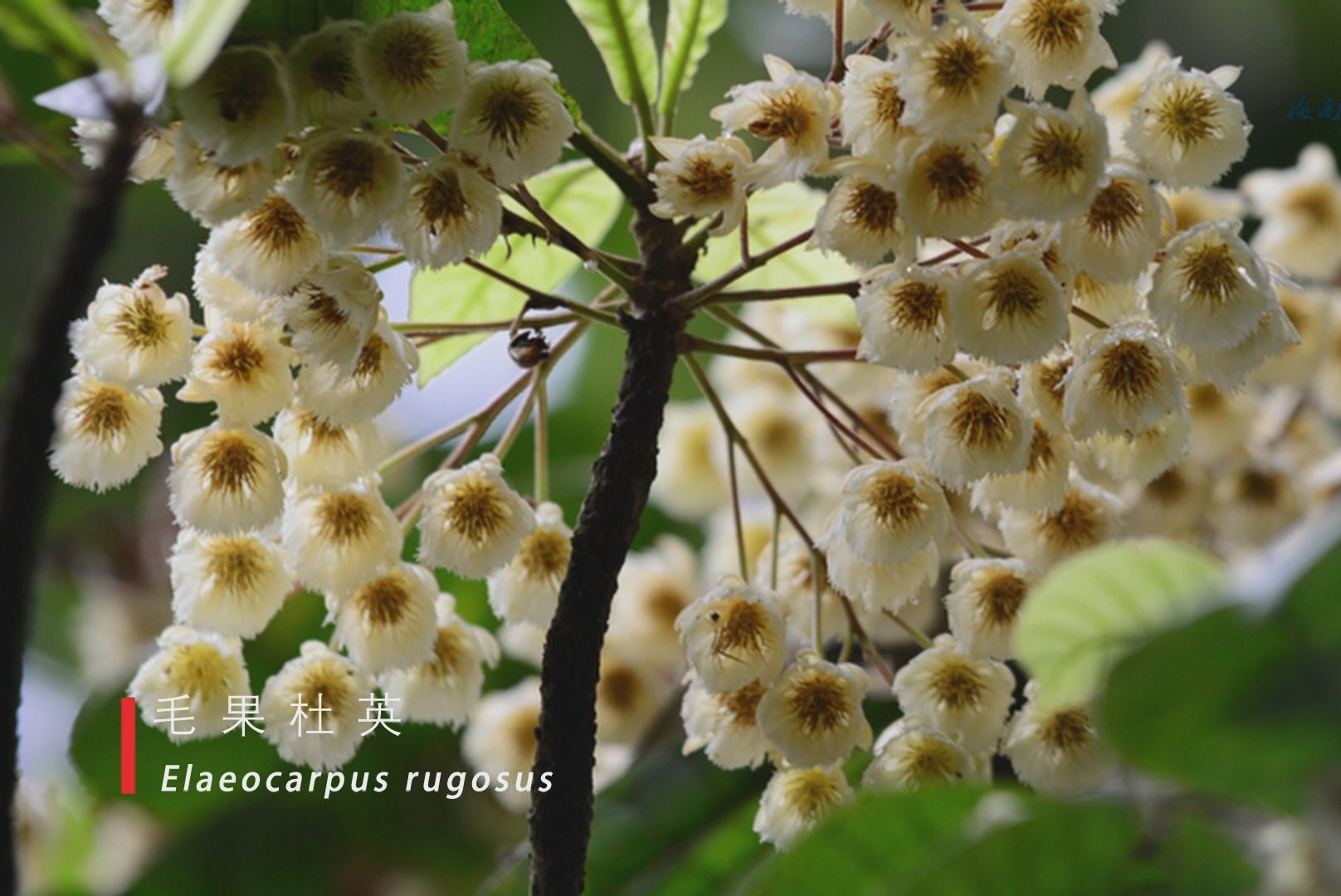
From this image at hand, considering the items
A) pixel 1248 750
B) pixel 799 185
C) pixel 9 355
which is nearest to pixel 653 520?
pixel 799 185

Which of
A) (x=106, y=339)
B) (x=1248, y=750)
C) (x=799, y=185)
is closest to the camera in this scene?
(x=1248, y=750)

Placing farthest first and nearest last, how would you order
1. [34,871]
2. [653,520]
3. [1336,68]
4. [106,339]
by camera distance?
[1336,68] < [653,520] < [34,871] < [106,339]

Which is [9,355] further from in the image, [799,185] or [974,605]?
[974,605]

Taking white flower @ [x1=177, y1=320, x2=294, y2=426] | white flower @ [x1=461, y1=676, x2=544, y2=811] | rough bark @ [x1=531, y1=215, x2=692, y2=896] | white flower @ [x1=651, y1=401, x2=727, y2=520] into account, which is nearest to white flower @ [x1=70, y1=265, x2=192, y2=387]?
white flower @ [x1=177, y1=320, x2=294, y2=426]

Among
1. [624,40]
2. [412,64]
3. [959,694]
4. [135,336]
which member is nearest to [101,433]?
[135,336]

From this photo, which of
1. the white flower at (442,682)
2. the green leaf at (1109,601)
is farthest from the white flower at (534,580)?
the green leaf at (1109,601)

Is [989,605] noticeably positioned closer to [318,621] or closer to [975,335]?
[975,335]

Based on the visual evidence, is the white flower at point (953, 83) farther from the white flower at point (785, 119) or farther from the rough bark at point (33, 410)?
the rough bark at point (33, 410)
